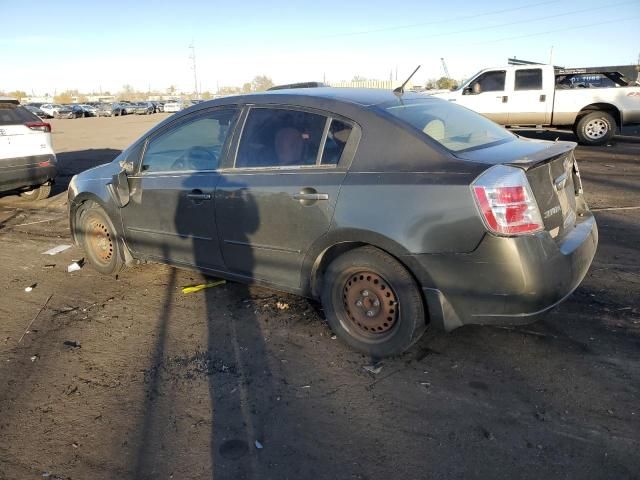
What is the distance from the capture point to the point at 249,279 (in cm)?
398

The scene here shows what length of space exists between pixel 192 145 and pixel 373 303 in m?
2.07

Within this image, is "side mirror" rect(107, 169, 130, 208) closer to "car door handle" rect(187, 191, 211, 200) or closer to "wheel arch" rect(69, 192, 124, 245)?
"wheel arch" rect(69, 192, 124, 245)

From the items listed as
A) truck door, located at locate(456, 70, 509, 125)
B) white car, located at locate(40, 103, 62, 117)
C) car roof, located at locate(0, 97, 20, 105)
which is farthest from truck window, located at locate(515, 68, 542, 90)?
white car, located at locate(40, 103, 62, 117)

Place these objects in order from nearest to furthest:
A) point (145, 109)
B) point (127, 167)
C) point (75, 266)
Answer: point (127, 167)
point (75, 266)
point (145, 109)

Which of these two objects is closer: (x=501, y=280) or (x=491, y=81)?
(x=501, y=280)

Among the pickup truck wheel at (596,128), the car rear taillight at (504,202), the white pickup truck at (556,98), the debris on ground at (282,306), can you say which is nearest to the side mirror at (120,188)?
the debris on ground at (282,306)

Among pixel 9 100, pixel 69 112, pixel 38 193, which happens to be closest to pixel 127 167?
pixel 9 100

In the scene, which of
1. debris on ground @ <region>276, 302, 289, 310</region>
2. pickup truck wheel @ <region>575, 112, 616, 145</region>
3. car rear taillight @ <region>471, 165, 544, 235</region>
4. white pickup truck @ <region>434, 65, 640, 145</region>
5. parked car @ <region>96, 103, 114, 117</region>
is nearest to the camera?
car rear taillight @ <region>471, 165, 544, 235</region>

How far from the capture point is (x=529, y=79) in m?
13.6

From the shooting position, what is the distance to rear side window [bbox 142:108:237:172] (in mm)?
3998

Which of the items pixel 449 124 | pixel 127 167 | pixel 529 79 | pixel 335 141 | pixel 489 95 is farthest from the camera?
pixel 489 95

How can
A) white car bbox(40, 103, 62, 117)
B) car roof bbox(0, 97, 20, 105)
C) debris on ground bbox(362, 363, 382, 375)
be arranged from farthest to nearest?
white car bbox(40, 103, 62, 117) → car roof bbox(0, 97, 20, 105) → debris on ground bbox(362, 363, 382, 375)

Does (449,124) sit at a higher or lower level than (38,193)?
higher

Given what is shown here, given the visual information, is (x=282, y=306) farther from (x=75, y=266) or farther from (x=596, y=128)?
(x=596, y=128)
